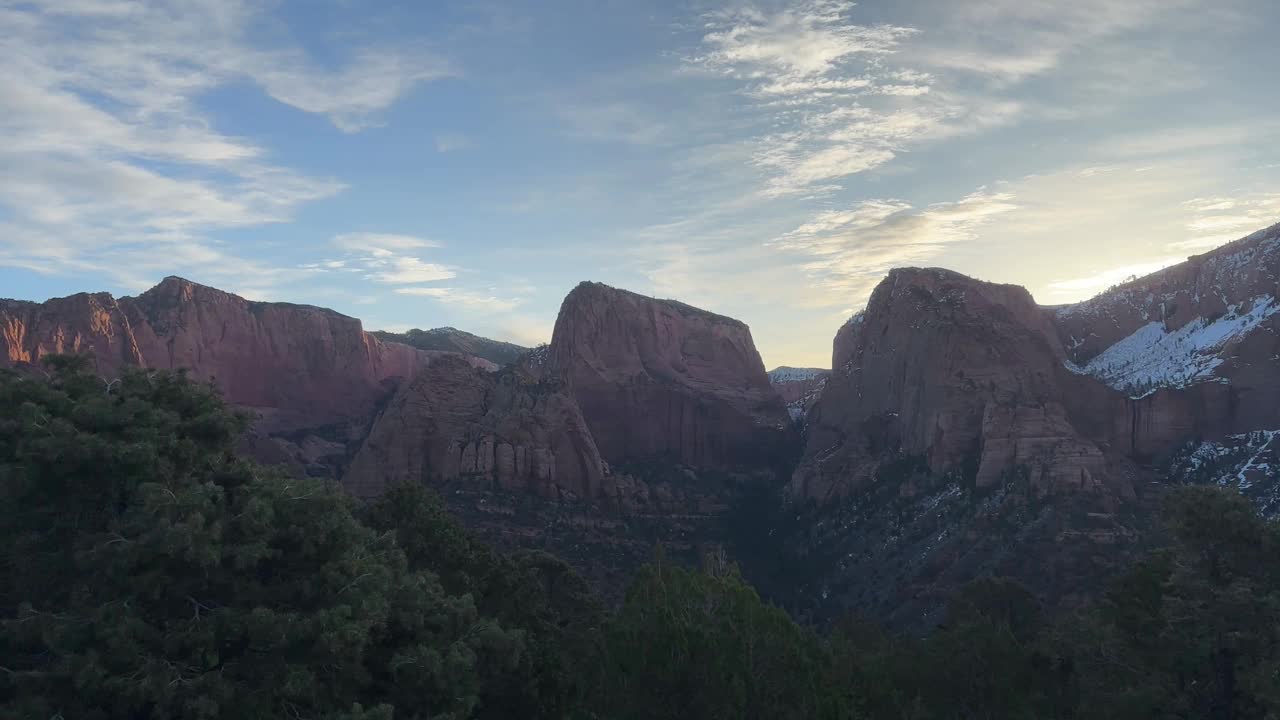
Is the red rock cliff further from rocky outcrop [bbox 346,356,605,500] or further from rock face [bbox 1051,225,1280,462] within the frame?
rock face [bbox 1051,225,1280,462]

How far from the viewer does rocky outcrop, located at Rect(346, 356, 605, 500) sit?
3428 inches

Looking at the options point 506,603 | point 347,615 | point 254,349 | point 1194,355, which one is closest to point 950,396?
point 1194,355

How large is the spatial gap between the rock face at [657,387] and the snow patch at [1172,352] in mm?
39395

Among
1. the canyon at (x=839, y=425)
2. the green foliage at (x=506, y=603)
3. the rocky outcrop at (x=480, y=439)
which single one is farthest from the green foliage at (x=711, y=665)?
the rocky outcrop at (x=480, y=439)

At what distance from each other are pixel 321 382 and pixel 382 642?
11792cm

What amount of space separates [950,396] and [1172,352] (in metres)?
21.4

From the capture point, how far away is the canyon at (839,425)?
232ft

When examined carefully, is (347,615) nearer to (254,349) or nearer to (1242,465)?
(1242,465)

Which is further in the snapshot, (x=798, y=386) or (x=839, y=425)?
(x=798, y=386)

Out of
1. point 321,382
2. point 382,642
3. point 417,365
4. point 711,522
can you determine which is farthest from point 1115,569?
point 417,365

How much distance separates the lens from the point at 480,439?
8800 cm

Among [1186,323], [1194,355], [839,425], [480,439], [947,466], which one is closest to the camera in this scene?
[947,466]

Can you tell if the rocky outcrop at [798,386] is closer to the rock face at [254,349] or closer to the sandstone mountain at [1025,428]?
the sandstone mountain at [1025,428]

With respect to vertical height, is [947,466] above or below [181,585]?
below
